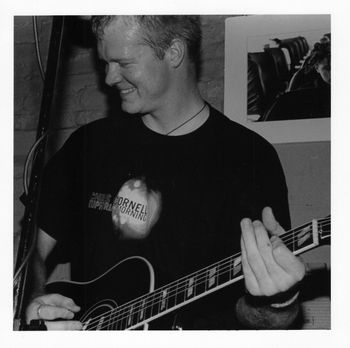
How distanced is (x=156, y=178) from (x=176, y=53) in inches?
15.0

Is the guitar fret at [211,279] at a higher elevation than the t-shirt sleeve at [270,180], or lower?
lower

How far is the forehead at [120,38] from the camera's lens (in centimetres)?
204

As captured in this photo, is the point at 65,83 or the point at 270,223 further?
the point at 65,83

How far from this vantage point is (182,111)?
2045mm

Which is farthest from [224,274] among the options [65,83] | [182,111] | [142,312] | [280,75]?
[65,83]

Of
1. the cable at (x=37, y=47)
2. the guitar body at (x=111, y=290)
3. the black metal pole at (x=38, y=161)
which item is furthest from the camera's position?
the cable at (x=37, y=47)

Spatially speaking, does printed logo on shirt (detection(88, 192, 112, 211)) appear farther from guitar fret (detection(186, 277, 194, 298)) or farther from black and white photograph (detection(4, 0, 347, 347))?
guitar fret (detection(186, 277, 194, 298))

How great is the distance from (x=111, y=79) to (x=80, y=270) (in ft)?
1.93

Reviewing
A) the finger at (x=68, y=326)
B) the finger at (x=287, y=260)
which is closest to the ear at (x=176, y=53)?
the finger at (x=287, y=260)

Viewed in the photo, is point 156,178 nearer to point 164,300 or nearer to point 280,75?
point 164,300

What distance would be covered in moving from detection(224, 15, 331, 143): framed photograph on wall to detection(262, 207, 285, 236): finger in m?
0.22

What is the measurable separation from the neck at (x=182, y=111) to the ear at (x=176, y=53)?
0.23ft

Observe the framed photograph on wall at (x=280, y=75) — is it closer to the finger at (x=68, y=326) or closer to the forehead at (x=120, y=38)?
the forehead at (x=120, y=38)
